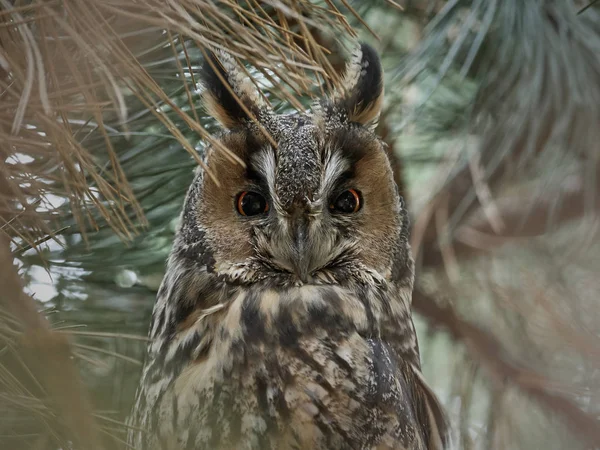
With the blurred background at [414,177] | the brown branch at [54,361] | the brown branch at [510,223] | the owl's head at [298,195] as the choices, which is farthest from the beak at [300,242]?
the brown branch at [54,361]

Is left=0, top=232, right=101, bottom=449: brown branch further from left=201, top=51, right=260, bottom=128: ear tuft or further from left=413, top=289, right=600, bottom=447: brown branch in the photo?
left=413, top=289, right=600, bottom=447: brown branch

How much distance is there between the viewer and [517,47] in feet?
5.98

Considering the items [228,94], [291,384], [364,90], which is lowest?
[291,384]

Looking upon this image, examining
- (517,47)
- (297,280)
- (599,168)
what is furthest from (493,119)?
(297,280)

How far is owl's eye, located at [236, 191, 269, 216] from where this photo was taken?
5.15 ft

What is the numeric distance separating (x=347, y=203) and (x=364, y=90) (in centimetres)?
28

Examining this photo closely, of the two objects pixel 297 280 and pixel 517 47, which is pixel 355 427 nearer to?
pixel 297 280

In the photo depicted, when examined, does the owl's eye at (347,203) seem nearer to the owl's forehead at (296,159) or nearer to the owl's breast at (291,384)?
the owl's forehead at (296,159)

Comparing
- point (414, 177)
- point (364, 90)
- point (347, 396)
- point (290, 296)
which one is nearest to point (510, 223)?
point (414, 177)

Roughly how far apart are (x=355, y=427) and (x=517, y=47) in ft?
3.39

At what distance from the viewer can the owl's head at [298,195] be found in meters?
1.50

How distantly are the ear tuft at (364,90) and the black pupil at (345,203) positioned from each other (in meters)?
0.20

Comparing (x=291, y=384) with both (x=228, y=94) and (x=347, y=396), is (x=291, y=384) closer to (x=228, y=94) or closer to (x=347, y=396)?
(x=347, y=396)

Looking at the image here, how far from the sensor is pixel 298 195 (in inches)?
58.2
